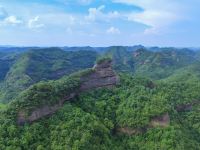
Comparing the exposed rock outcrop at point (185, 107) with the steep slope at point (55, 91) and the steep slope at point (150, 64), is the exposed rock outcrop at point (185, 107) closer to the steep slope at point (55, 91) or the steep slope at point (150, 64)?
the steep slope at point (55, 91)

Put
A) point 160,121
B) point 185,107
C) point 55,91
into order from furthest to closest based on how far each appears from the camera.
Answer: point 185,107 < point 160,121 < point 55,91

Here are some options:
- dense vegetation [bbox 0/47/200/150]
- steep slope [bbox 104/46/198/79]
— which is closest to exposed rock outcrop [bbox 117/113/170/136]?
dense vegetation [bbox 0/47/200/150]

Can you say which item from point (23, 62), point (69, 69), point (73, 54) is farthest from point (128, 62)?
point (23, 62)

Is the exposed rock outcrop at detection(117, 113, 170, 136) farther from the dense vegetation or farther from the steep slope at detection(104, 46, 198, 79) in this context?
the steep slope at detection(104, 46, 198, 79)

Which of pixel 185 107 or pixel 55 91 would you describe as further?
pixel 185 107

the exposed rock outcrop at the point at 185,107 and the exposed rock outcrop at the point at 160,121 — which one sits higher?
the exposed rock outcrop at the point at 160,121

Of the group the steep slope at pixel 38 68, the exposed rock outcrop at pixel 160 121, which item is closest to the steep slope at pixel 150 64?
the steep slope at pixel 38 68

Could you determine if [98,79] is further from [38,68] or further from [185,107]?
[38,68]

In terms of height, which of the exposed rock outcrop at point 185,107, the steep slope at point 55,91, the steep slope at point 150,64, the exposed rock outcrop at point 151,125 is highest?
the steep slope at point 55,91

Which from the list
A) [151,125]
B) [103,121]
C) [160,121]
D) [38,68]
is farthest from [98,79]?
[38,68]
